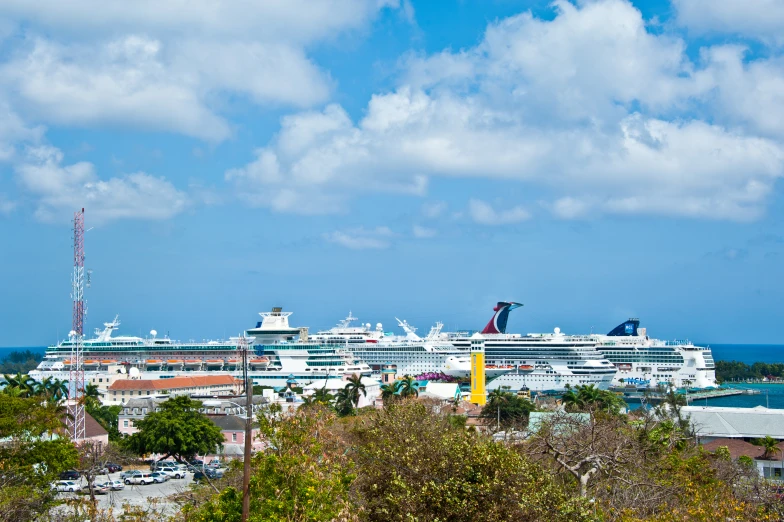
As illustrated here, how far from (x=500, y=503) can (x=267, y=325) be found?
81837mm

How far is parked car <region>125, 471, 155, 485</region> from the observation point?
110 feet

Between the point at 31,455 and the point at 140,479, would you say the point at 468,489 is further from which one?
the point at 140,479

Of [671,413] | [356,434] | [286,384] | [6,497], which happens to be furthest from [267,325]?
[6,497]

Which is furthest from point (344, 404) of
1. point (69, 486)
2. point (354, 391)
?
point (69, 486)

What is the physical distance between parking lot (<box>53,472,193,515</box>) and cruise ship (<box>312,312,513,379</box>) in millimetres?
64436

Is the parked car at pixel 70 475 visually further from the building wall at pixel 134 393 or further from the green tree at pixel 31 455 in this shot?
the building wall at pixel 134 393

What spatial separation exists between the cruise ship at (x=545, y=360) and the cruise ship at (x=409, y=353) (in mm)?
1654

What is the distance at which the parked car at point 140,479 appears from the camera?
3350 centimetres

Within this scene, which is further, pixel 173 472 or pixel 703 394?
pixel 703 394

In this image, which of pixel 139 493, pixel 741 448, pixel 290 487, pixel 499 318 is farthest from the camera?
pixel 499 318

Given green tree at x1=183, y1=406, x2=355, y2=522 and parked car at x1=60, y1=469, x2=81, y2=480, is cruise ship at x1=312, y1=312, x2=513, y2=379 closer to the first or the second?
parked car at x1=60, y1=469, x2=81, y2=480

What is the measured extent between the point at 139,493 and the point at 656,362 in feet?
251

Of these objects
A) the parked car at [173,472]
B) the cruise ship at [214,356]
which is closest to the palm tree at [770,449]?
the parked car at [173,472]

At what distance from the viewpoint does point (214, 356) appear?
305 feet
